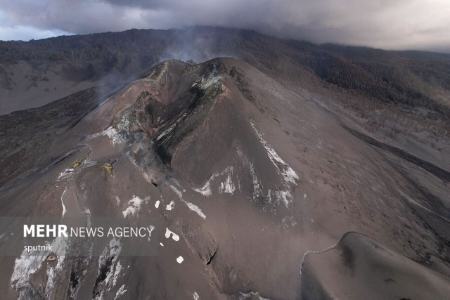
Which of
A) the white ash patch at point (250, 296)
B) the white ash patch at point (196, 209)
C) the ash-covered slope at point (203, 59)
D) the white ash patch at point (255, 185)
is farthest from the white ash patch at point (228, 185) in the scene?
the ash-covered slope at point (203, 59)

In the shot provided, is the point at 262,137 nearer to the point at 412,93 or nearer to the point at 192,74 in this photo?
the point at 192,74

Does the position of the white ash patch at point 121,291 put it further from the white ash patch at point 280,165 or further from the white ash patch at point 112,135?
the white ash patch at point 280,165

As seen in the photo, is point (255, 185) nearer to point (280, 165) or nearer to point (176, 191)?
point (280, 165)

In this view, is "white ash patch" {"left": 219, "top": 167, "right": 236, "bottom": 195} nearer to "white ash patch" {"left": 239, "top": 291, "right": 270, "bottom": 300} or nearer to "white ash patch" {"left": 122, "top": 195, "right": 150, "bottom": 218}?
"white ash patch" {"left": 122, "top": 195, "right": 150, "bottom": 218}

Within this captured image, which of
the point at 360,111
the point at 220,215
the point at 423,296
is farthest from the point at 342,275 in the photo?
the point at 360,111

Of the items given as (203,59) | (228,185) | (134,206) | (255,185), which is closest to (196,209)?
(228,185)

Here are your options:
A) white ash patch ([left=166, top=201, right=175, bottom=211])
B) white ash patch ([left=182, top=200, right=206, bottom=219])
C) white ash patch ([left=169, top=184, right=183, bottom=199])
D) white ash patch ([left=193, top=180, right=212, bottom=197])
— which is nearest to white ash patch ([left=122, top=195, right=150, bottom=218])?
white ash patch ([left=166, top=201, right=175, bottom=211])
